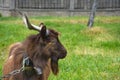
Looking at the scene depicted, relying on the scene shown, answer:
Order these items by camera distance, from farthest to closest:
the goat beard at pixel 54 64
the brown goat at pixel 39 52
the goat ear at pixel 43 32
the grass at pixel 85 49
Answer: the grass at pixel 85 49 < the goat beard at pixel 54 64 < the brown goat at pixel 39 52 < the goat ear at pixel 43 32

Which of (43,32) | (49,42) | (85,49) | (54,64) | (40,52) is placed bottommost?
(85,49)

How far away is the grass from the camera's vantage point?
36.9ft

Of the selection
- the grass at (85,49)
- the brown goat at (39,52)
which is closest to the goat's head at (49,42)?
the brown goat at (39,52)

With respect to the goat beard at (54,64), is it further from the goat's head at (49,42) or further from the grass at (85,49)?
the grass at (85,49)

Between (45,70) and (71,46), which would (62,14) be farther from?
(45,70)

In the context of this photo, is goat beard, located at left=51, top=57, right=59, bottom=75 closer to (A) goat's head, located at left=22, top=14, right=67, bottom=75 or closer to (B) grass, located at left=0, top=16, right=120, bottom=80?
(A) goat's head, located at left=22, top=14, right=67, bottom=75

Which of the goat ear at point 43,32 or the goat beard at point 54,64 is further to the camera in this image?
the goat beard at point 54,64

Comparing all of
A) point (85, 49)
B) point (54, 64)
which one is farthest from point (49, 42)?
point (85, 49)

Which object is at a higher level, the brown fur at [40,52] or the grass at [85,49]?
the brown fur at [40,52]

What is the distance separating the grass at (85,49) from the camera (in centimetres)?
1125

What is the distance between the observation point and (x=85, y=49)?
14.9 meters

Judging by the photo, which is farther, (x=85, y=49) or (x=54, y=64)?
(x=85, y=49)

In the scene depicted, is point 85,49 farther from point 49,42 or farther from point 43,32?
point 43,32

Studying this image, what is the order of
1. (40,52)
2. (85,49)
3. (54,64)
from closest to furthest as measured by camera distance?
(40,52) → (54,64) → (85,49)
